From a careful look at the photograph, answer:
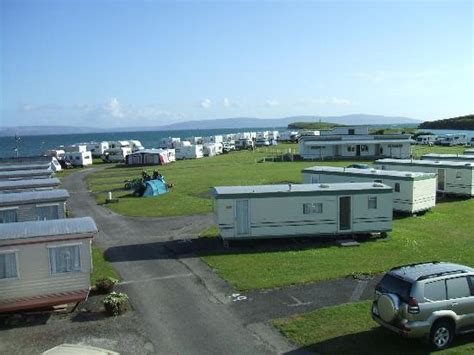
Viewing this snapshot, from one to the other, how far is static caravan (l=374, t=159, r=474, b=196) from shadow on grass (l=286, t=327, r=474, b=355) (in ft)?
97.4

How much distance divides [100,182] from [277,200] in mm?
36500

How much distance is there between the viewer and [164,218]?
35.9m

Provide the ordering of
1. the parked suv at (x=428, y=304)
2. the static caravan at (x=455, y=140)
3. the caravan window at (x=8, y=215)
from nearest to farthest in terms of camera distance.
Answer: the parked suv at (x=428, y=304) → the caravan window at (x=8, y=215) → the static caravan at (x=455, y=140)

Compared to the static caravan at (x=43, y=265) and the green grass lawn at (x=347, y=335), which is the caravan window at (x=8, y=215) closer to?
the static caravan at (x=43, y=265)

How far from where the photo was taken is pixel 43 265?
1842cm

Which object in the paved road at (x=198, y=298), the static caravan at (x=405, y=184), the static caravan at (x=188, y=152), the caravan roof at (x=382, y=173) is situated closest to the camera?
the paved road at (x=198, y=298)

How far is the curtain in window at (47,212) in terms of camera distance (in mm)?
27781

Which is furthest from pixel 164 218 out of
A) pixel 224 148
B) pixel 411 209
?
pixel 224 148

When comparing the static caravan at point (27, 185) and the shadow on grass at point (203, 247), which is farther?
the static caravan at point (27, 185)

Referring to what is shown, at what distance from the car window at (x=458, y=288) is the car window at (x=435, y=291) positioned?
0.69ft

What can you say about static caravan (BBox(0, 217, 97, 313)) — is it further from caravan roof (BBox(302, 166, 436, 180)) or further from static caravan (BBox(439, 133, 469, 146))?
static caravan (BBox(439, 133, 469, 146))

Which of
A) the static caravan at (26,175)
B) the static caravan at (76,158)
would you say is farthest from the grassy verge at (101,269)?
the static caravan at (76,158)

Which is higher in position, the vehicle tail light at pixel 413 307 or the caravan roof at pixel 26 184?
the caravan roof at pixel 26 184

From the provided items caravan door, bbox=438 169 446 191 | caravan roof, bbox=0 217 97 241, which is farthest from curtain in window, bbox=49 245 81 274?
caravan door, bbox=438 169 446 191
